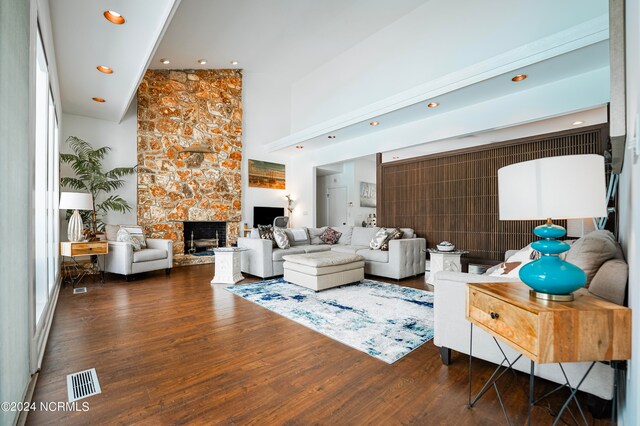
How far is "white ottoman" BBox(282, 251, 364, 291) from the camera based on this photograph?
385cm

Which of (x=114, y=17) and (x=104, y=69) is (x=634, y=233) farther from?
(x=104, y=69)

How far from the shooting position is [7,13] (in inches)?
50.0

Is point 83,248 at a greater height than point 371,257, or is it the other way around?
point 83,248

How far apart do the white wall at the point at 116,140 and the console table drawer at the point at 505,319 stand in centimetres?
653

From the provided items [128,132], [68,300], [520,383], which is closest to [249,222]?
[128,132]

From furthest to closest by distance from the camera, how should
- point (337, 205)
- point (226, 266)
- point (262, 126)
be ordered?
point (337, 205), point (262, 126), point (226, 266)

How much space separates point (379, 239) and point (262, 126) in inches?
186

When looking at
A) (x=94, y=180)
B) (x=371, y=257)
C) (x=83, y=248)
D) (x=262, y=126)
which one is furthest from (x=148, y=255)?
(x=262, y=126)

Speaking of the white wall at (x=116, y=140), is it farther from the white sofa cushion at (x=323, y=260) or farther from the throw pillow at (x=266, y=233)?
the white sofa cushion at (x=323, y=260)

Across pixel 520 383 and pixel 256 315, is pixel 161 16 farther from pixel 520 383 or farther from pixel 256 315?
pixel 520 383

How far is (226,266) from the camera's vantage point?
452 centimetres

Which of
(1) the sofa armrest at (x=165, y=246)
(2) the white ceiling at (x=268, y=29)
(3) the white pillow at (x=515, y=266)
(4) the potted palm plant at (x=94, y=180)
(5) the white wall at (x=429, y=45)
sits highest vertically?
(2) the white ceiling at (x=268, y=29)

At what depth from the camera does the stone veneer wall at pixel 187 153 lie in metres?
6.19

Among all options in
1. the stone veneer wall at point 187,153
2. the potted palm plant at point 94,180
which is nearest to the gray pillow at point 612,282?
the potted palm plant at point 94,180
